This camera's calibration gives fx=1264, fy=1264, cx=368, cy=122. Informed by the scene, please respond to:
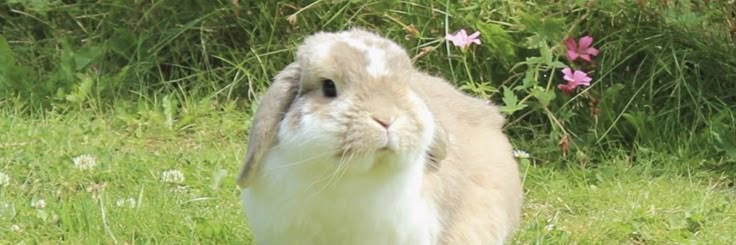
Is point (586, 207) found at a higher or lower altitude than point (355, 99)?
lower

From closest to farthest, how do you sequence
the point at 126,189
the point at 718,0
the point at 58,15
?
the point at 126,189
the point at 718,0
the point at 58,15

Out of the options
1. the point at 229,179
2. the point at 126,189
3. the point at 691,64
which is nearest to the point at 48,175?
the point at 126,189

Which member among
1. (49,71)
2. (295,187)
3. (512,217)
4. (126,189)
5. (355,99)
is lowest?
(49,71)

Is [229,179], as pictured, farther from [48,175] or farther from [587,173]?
[587,173]

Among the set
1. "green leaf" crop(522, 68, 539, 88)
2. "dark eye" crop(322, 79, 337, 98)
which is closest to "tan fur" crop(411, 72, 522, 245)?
"dark eye" crop(322, 79, 337, 98)

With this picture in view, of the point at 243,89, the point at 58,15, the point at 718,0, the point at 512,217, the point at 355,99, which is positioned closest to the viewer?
the point at 355,99

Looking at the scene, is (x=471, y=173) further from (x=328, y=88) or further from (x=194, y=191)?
(x=194, y=191)

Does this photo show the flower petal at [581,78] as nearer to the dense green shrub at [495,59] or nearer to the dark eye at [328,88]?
the dense green shrub at [495,59]

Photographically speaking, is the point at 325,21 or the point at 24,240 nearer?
the point at 24,240
